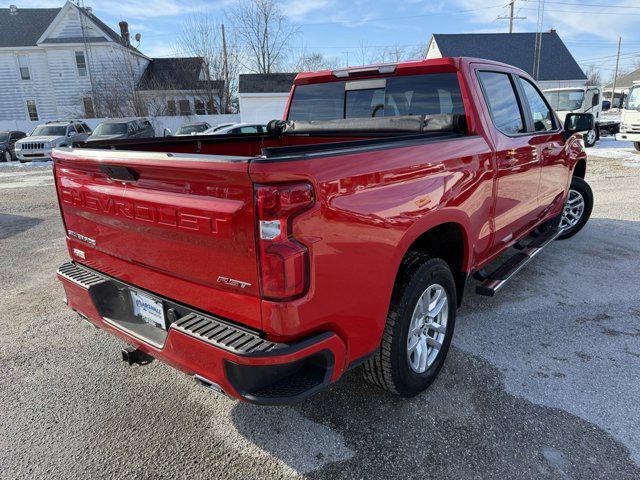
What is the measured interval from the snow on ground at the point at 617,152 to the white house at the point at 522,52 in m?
21.4

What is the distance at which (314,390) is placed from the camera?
76.4 inches

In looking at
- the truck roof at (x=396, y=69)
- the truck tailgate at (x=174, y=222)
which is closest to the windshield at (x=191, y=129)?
the truck roof at (x=396, y=69)

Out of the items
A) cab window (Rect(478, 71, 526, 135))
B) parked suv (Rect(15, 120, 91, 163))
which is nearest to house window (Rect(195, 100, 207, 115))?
parked suv (Rect(15, 120, 91, 163))

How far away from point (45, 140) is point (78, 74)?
19.6 metres

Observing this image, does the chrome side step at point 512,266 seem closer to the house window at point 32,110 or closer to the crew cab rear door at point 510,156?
the crew cab rear door at point 510,156

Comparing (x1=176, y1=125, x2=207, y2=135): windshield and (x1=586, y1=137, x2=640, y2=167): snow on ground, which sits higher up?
(x1=176, y1=125, x2=207, y2=135): windshield

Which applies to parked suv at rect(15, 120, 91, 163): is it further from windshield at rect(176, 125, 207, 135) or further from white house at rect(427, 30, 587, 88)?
white house at rect(427, 30, 587, 88)

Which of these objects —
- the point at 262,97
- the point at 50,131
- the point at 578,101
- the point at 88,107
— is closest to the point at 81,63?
the point at 88,107

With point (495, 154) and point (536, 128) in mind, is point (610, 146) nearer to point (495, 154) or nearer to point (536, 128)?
point (536, 128)

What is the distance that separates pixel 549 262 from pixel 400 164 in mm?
3817

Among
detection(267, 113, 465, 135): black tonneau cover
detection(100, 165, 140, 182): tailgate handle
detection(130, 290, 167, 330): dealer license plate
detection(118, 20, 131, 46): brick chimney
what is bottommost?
detection(130, 290, 167, 330): dealer license plate

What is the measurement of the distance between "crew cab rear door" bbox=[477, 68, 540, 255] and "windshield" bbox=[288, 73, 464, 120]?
301mm

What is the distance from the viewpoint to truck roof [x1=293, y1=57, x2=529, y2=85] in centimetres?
325

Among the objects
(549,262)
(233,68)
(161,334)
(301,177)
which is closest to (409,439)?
(161,334)
